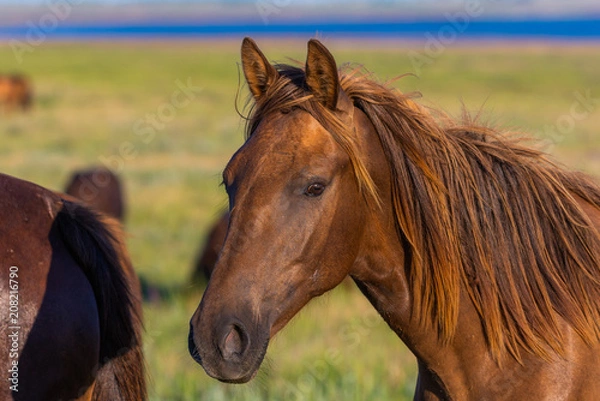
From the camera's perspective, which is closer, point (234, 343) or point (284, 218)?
point (234, 343)

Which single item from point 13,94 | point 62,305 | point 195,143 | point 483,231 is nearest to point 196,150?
point 195,143

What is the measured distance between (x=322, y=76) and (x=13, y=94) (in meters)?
30.5

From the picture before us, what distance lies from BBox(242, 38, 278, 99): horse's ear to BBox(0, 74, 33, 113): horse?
97.8 feet

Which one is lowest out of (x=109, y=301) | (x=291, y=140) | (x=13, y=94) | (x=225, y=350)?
(x=13, y=94)

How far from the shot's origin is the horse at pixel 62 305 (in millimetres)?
2781

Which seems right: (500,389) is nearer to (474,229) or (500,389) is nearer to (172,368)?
(474,229)

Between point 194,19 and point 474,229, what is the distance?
186 meters

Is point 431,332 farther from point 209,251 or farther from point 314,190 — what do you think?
point 209,251

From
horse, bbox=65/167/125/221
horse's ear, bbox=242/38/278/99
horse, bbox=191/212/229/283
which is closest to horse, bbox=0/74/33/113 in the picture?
horse, bbox=65/167/125/221

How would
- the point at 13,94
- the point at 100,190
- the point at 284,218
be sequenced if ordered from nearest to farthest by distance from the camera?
the point at 284,218 → the point at 100,190 → the point at 13,94

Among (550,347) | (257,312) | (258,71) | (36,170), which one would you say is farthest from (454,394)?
(36,170)

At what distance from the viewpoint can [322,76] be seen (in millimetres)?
2555

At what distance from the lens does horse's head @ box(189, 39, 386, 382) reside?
2.32 metres

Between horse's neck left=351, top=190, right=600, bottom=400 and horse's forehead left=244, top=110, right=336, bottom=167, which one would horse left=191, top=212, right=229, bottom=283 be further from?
horse's forehead left=244, top=110, right=336, bottom=167
